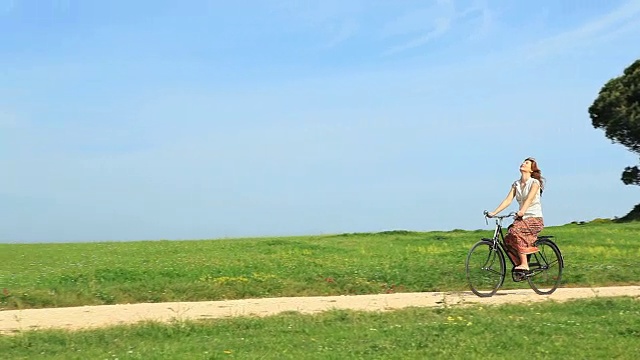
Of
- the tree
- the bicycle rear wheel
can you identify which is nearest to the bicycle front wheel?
the bicycle rear wheel

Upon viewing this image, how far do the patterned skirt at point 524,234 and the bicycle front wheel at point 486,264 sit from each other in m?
0.33

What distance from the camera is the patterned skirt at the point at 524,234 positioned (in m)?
14.8

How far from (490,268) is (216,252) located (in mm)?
11981

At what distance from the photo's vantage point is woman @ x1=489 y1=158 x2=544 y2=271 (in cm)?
1480

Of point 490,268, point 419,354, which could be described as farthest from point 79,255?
point 419,354

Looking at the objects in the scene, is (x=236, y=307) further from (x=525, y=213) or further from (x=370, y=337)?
(x=525, y=213)

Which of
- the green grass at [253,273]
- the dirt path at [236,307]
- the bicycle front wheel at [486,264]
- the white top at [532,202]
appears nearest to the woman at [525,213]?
the white top at [532,202]

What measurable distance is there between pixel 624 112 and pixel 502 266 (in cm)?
4169

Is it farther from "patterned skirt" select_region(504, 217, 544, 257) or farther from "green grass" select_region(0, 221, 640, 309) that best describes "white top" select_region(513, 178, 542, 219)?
"green grass" select_region(0, 221, 640, 309)

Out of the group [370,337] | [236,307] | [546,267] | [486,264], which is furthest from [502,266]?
[370,337]

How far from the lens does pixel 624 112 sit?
171 ft

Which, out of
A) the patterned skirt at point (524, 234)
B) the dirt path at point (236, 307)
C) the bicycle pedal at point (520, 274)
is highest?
the patterned skirt at point (524, 234)

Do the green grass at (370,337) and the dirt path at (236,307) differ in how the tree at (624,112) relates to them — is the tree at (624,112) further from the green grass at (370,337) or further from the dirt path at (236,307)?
the green grass at (370,337)

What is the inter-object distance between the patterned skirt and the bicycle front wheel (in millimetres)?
333
